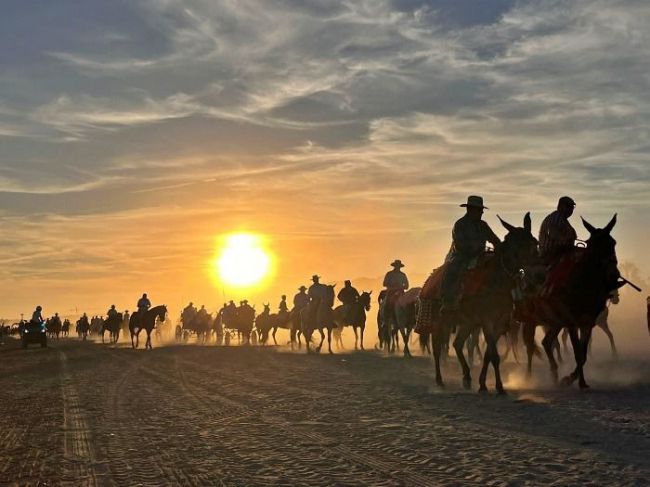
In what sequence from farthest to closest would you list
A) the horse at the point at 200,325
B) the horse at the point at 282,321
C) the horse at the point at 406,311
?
the horse at the point at 200,325
the horse at the point at 282,321
the horse at the point at 406,311

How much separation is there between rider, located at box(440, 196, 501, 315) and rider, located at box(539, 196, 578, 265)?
4.20ft

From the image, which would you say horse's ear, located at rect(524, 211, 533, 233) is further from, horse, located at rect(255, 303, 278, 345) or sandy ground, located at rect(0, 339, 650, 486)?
horse, located at rect(255, 303, 278, 345)

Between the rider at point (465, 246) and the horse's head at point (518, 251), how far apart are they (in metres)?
0.32

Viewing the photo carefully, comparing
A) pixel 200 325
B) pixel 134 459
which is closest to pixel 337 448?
pixel 134 459

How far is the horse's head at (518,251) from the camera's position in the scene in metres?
12.3

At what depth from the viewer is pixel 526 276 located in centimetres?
1243

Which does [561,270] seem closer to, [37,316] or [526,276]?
[526,276]

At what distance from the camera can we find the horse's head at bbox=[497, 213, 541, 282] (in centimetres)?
1227

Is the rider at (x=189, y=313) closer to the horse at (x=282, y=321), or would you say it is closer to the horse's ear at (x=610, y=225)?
the horse at (x=282, y=321)

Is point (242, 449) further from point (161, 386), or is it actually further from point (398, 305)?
point (398, 305)

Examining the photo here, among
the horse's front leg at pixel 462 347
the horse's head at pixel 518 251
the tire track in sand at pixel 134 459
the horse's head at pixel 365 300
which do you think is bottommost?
the tire track in sand at pixel 134 459

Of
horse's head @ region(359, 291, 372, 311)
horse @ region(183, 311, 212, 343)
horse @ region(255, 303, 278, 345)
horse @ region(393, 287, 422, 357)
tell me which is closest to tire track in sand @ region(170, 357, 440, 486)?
horse @ region(393, 287, 422, 357)

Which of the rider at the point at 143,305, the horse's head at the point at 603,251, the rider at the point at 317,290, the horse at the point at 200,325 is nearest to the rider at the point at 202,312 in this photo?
the horse at the point at 200,325

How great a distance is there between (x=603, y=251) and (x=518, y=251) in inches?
60.3
